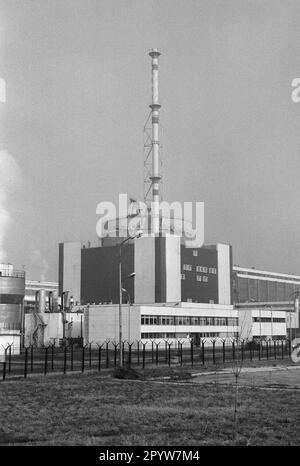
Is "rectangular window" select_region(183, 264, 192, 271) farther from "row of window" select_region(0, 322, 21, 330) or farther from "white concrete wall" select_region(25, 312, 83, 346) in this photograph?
"row of window" select_region(0, 322, 21, 330)

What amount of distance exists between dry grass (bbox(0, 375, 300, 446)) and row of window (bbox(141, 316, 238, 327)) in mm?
70677

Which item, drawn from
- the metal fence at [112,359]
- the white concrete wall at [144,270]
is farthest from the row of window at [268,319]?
the metal fence at [112,359]

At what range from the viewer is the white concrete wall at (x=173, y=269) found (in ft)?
371

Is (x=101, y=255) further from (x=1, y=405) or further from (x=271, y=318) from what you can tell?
(x=1, y=405)

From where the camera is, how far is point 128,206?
127m

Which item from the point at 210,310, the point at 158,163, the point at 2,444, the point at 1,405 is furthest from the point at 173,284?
the point at 2,444

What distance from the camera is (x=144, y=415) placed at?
17.1m

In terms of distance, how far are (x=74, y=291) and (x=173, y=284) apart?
2216cm

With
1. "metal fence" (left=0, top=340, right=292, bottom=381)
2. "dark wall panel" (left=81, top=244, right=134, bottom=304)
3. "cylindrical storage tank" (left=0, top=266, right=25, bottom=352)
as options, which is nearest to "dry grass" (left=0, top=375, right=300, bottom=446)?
"metal fence" (left=0, top=340, right=292, bottom=381)

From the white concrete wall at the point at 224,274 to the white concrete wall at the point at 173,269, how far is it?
14.6m

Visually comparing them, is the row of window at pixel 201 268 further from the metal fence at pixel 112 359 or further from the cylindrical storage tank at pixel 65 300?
the metal fence at pixel 112 359

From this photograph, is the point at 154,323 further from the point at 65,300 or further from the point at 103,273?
the point at 103,273

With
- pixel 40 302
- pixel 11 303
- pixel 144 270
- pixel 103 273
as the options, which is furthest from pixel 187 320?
pixel 11 303

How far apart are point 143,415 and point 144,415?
0.10 ft
